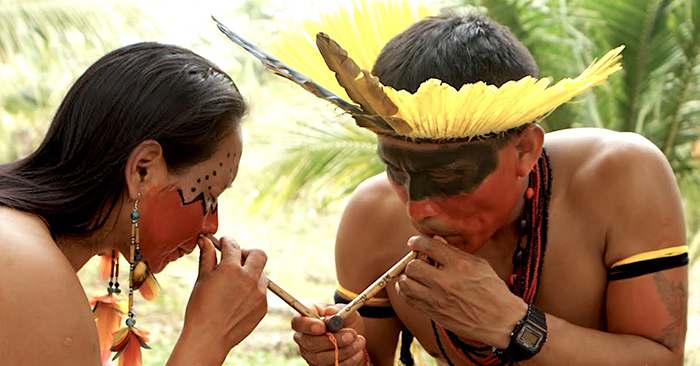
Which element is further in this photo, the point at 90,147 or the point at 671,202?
the point at 671,202

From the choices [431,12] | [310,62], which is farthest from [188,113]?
[431,12]

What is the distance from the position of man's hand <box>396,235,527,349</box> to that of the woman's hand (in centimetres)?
45

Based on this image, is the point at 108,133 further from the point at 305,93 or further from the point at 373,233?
the point at 305,93

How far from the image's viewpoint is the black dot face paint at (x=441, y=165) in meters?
2.24

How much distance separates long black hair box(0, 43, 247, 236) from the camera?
2152 millimetres

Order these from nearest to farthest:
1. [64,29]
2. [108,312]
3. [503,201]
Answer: [503,201] < [108,312] < [64,29]

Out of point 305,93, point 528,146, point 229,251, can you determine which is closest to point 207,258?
point 229,251

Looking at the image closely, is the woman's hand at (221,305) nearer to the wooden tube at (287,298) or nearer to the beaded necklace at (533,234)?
the wooden tube at (287,298)

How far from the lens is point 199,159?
229 cm

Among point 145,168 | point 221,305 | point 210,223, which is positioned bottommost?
point 221,305

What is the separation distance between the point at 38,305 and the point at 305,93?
4086 mm

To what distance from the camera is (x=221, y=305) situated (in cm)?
228

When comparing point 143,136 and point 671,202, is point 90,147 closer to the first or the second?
point 143,136

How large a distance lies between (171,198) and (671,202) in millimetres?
1420
